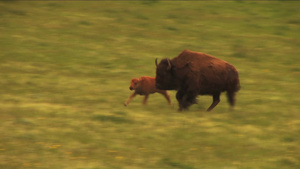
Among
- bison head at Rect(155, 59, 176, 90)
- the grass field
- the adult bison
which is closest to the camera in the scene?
the grass field

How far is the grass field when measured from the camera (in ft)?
35.1

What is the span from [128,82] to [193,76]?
487 cm

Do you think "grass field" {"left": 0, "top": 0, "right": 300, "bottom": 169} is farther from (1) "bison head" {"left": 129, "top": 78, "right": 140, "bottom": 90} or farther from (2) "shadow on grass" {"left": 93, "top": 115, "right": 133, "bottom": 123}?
(1) "bison head" {"left": 129, "top": 78, "right": 140, "bottom": 90}

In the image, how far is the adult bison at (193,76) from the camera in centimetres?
1348

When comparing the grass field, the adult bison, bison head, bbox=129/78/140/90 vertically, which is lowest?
the grass field

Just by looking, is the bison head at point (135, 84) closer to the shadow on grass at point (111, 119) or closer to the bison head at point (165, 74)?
the bison head at point (165, 74)

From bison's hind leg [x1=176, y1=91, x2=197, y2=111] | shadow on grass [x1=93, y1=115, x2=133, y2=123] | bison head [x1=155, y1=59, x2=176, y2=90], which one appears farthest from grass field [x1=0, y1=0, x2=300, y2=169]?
bison head [x1=155, y1=59, x2=176, y2=90]

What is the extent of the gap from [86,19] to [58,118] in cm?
1437

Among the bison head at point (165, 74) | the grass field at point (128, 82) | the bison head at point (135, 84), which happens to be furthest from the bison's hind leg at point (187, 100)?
the bison head at point (135, 84)

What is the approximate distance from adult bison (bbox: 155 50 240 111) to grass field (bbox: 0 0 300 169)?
1.80 ft

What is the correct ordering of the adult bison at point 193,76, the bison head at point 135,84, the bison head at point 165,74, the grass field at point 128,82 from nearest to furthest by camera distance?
the grass field at point 128,82 < the adult bison at point 193,76 < the bison head at point 165,74 < the bison head at point 135,84

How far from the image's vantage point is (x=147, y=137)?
1144 cm

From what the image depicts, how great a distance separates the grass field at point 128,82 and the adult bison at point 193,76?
1.80ft

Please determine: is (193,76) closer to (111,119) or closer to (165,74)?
(165,74)
